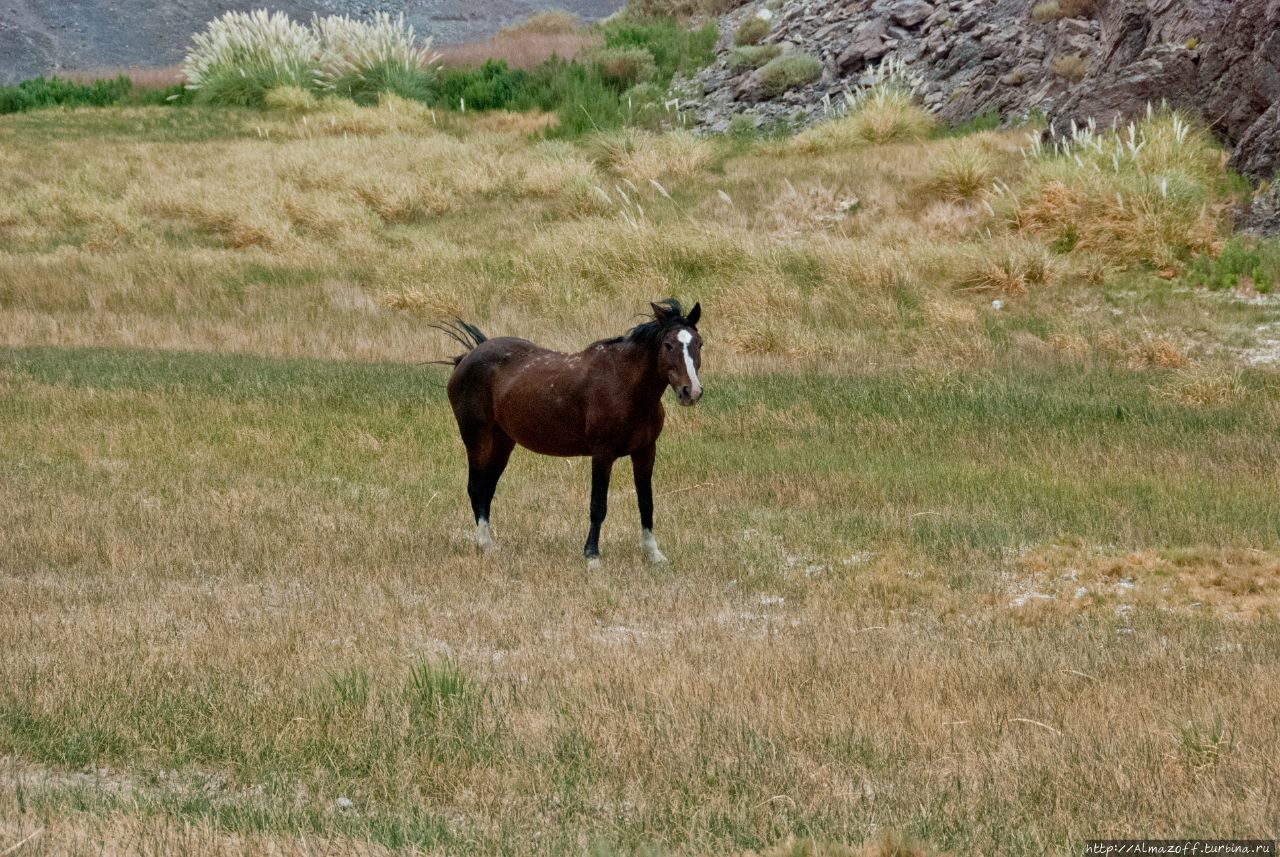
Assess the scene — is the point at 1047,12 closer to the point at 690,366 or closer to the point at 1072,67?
the point at 1072,67

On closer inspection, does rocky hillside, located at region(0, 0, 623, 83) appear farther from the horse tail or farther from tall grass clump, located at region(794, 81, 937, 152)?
the horse tail

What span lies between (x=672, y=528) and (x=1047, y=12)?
2519 cm

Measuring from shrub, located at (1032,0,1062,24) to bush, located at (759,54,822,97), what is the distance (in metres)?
6.14

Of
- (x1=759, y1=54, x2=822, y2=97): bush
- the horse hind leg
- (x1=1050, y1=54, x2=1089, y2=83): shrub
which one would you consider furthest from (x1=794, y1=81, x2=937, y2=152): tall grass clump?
the horse hind leg

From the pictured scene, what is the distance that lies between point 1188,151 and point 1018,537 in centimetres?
1542

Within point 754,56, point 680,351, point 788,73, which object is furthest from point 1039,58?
point 680,351

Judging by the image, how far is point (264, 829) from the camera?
522 cm

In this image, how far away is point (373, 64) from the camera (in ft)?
147

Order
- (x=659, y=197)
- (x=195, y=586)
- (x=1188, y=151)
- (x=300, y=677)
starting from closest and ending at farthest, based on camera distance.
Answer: (x=300, y=677), (x=195, y=586), (x=1188, y=151), (x=659, y=197)

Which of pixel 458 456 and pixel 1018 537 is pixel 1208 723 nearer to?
pixel 1018 537

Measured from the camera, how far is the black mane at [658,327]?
33.5ft

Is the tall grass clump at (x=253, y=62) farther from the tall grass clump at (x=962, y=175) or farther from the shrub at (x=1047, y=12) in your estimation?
the tall grass clump at (x=962, y=175)

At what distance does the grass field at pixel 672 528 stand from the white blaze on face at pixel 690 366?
136 cm

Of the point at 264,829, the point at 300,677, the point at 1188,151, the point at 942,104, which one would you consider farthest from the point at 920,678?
the point at 942,104
